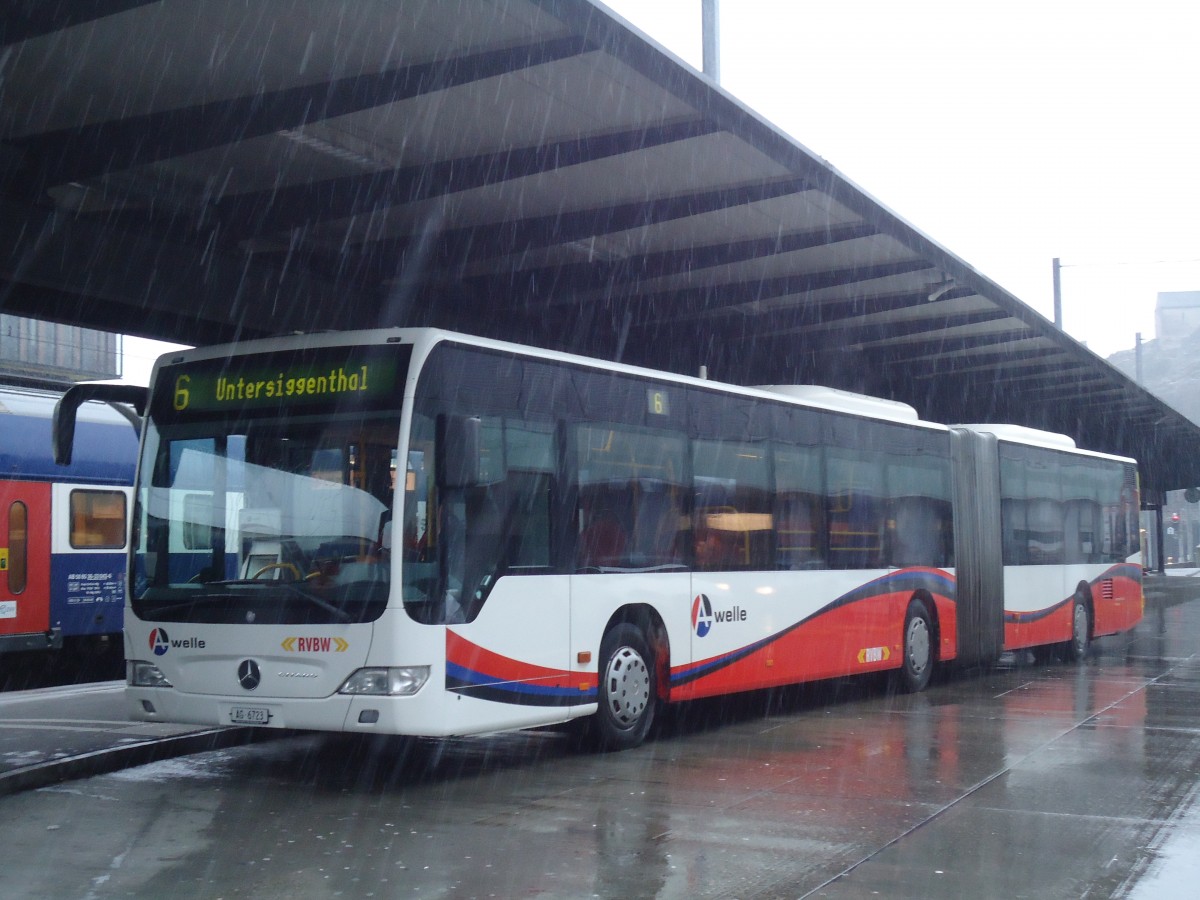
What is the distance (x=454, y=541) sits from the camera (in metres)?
9.18

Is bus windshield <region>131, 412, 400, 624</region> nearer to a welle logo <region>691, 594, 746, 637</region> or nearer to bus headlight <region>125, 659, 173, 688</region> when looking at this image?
bus headlight <region>125, 659, 173, 688</region>

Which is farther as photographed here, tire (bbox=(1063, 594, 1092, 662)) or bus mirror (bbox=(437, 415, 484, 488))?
tire (bbox=(1063, 594, 1092, 662))

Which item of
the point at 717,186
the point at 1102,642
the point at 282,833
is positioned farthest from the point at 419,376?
the point at 1102,642

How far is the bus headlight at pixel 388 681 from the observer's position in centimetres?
879

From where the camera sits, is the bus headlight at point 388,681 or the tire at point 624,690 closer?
the bus headlight at point 388,681

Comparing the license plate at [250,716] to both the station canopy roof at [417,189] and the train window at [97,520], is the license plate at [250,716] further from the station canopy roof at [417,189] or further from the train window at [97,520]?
the train window at [97,520]

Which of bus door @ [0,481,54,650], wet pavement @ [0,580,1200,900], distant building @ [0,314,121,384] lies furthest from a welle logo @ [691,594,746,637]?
distant building @ [0,314,121,384]

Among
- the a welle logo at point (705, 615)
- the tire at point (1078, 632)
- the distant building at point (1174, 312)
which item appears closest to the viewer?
the a welle logo at point (705, 615)

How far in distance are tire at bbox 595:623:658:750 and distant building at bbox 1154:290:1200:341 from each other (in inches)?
7444

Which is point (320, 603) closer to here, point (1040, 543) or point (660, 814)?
point (660, 814)

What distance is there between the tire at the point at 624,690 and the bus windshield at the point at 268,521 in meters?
2.46

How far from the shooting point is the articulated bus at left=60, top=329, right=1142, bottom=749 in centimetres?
900

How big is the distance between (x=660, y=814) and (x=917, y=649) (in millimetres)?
8369

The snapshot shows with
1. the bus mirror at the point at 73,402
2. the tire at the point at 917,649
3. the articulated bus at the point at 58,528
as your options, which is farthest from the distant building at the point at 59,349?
the bus mirror at the point at 73,402
